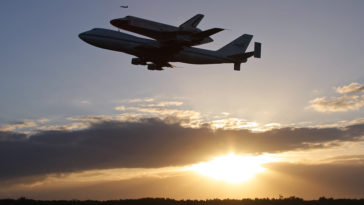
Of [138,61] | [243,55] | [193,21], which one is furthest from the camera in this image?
[243,55]

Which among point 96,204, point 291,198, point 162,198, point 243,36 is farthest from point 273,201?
point 243,36

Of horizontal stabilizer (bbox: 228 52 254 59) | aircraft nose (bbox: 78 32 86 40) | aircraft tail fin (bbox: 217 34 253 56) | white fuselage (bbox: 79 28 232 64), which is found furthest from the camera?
aircraft tail fin (bbox: 217 34 253 56)

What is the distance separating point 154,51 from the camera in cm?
7212

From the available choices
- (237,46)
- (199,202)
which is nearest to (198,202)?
(199,202)

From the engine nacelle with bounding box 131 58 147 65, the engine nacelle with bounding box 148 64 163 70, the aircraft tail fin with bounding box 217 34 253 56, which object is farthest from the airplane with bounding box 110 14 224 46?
the aircraft tail fin with bounding box 217 34 253 56

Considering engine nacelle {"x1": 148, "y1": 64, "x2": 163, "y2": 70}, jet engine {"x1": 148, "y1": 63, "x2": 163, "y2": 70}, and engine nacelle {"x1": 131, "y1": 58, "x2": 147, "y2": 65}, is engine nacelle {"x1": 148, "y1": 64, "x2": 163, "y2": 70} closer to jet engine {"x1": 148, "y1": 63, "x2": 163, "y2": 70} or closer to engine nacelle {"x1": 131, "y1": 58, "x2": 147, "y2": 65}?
jet engine {"x1": 148, "y1": 63, "x2": 163, "y2": 70}

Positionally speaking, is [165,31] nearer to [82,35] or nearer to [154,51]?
[154,51]

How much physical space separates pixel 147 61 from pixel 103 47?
916 cm

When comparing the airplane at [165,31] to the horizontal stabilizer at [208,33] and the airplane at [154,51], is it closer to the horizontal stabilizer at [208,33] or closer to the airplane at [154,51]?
the horizontal stabilizer at [208,33]

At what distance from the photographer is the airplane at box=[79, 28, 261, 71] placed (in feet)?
231

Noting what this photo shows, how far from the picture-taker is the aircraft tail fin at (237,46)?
281 ft

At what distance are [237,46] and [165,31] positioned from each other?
2352 centimetres

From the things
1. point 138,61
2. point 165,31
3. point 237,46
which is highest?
point 237,46

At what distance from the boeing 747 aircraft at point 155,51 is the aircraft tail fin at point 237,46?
7.81ft
